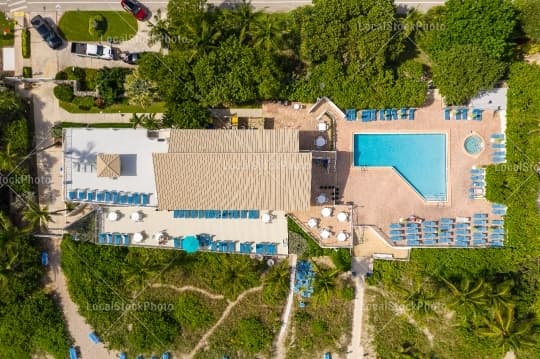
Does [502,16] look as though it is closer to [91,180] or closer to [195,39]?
[195,39]

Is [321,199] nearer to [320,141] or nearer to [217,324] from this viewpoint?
[320,141]

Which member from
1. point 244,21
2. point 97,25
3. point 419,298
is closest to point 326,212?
point 419,298

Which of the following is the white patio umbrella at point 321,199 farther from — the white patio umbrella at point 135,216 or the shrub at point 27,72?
the shrub at point 27,72

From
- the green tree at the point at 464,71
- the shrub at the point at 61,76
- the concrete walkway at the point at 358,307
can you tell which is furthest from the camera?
the shrub at the point at 61,76

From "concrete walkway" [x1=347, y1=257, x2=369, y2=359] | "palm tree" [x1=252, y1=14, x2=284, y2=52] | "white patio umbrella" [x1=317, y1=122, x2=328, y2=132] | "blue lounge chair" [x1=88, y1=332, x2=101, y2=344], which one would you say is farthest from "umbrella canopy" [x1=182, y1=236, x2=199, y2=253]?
"palm tree" [x1=252, y1=14, x2=284, y2=52]

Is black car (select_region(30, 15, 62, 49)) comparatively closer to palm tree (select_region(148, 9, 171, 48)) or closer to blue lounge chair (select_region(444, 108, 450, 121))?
palm tree (select_region(148, 9, 171, 48))

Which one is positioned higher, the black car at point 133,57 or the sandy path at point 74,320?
the black car at point 133,57

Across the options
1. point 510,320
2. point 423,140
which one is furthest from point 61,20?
point 510,320

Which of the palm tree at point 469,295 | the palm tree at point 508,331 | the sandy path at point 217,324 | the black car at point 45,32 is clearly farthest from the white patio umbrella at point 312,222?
the black car at point 45,32

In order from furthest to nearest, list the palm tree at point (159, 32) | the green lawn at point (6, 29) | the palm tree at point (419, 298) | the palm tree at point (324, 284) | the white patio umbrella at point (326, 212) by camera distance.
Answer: the green lawn at point (6, 29)
the palm tree at point (159, 32)
the white patio umbrella at point (326, 212)
the palm tree at point (324, 284)
the palm tree at point (419, 298)
